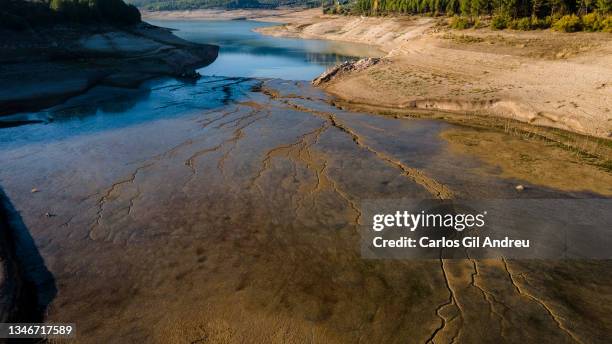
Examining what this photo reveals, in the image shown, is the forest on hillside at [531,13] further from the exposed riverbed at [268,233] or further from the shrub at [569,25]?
the exposed riverbed at [268,233]

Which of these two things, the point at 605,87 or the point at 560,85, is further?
the point at 560,85

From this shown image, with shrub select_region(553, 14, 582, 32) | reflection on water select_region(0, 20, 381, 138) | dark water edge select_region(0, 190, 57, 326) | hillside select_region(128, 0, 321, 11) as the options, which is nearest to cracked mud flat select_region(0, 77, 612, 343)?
dark water edge select_region(0, 190, 57, 326)

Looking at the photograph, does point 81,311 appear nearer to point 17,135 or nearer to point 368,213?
point 368,213

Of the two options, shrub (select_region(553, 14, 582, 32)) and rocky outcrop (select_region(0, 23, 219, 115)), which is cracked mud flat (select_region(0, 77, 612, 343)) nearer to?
rocky outcrop (select_region(0, 23, 219, 115))

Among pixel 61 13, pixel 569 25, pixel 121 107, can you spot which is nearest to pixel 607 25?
pixel 569 25

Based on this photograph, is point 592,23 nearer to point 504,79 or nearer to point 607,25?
point 607,25

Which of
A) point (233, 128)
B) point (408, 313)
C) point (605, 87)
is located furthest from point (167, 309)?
point (605, 87)

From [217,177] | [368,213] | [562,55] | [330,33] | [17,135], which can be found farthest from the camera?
[330,33]
